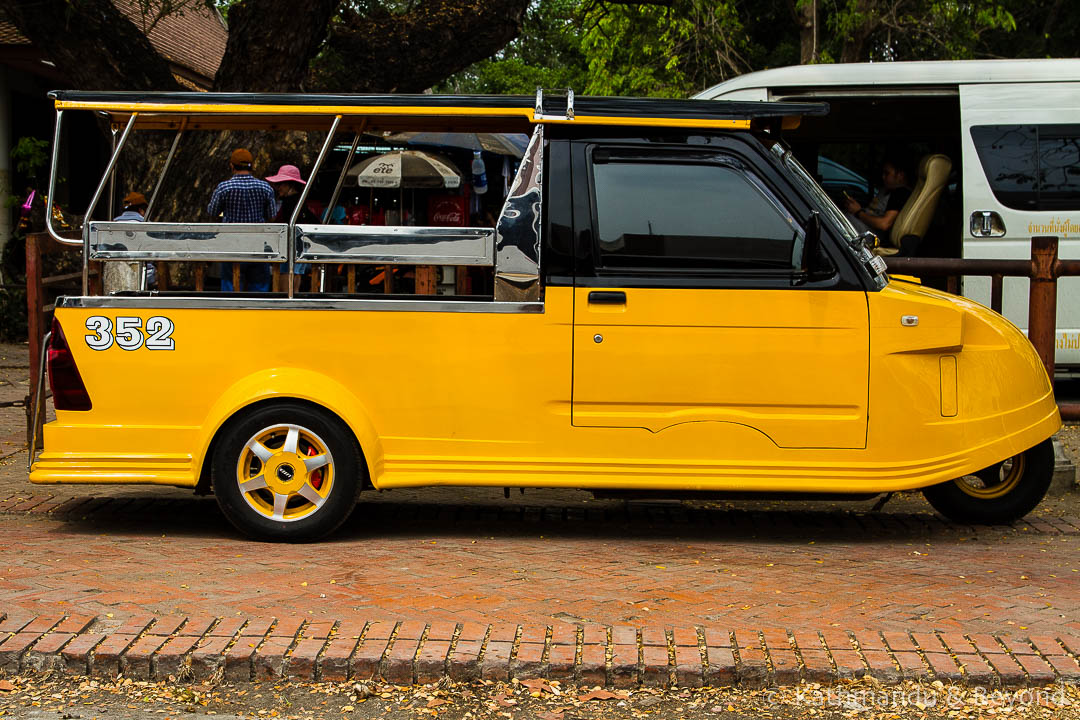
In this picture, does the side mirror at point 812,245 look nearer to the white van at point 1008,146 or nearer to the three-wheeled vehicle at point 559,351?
the three-wheeled vehicle at point 559,351

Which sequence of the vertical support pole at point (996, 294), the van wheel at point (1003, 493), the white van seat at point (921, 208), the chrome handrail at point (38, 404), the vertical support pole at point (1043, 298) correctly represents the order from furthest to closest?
the white van seat at point (921, 208)
the vertical support pole at point (996, 294)
the vertical support pole at point (1043, 298)
the van wheel at point (1003, 493)
the chrome handrail at point (38, 404)

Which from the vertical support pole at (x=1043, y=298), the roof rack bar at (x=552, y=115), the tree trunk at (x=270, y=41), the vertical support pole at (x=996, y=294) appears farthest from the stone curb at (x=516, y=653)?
the tree trunk at (x=270, y=41)

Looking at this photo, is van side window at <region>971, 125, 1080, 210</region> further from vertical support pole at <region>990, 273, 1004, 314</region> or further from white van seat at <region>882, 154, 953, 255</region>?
Result: vertical support pole at <region>990, 273, 1004, 314</region>

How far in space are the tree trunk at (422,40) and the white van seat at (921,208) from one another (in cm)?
581

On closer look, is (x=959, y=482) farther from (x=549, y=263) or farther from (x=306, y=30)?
(x=306, y=30)

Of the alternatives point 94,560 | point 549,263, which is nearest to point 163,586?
point 94,560

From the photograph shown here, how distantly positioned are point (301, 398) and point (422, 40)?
9977 millimetres

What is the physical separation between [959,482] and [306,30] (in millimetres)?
9499

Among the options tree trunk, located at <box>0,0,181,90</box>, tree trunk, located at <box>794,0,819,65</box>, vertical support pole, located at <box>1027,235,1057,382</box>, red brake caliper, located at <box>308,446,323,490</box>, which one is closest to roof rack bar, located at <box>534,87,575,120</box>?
red brake caliper, located at <box>308,446,323,490</box>

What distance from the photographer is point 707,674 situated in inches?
170

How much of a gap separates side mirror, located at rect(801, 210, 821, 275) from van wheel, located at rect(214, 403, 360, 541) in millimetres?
2390

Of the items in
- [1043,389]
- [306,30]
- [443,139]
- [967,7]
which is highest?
[967,7]

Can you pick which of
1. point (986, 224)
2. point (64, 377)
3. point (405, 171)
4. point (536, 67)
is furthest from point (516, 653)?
point (536, 67)

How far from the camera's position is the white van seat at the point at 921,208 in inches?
426
